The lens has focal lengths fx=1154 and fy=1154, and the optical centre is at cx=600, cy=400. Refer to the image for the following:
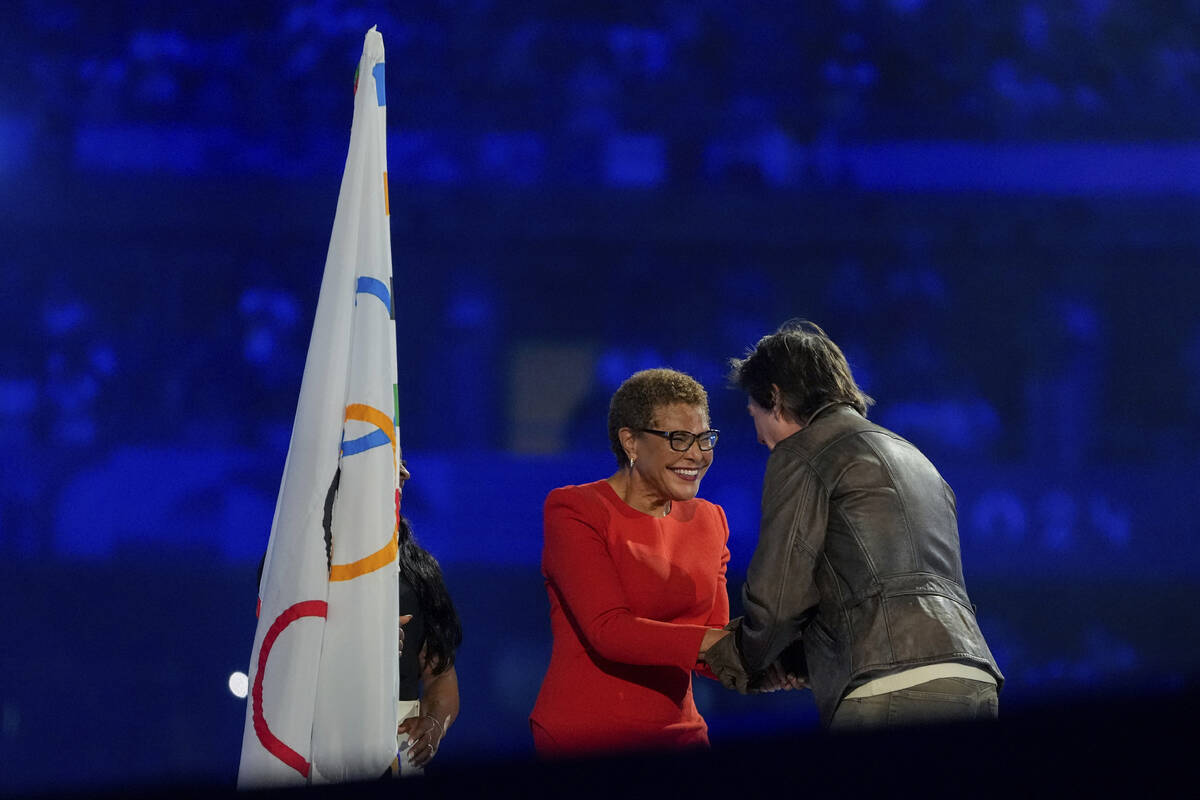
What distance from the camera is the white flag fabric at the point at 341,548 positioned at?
1488 millimetres

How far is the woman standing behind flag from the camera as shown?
2184 millimetres

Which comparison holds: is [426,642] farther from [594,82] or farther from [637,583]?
[594,82]

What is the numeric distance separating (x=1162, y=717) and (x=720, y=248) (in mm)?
3864

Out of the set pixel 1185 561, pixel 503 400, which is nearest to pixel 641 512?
pixel 503 400

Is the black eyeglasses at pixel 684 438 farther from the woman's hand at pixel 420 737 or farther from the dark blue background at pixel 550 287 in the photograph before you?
the dark blue background at pixel 550 287

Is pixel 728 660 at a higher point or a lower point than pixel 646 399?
lower

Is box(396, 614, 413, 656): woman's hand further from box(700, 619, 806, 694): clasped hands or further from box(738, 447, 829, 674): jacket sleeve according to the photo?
box(738, 447, 829, 674): jacket sleeve

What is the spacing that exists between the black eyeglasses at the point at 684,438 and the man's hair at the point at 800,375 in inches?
6.4

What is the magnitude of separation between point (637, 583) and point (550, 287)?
239 centimetres

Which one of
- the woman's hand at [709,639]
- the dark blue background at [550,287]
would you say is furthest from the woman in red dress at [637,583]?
the dark blue background at [550,287]

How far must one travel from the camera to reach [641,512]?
2.12m

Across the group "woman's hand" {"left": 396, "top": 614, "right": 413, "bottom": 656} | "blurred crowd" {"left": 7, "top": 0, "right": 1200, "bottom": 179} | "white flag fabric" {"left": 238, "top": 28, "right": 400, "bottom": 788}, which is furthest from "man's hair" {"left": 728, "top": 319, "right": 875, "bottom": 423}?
"blurred crowd" {"left": 7, "top": 0, "right": 1200, "bottom": 179}

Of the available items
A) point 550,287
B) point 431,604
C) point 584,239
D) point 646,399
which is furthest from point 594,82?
point 431,604

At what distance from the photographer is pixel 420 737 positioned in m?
2.12
